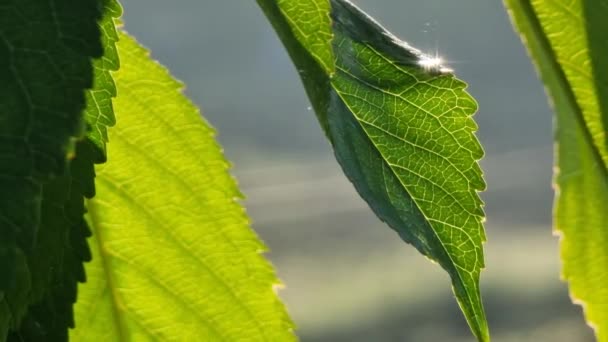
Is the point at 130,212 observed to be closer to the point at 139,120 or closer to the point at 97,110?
the point at 139,120

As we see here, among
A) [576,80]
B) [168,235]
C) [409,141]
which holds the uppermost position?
[576,80]

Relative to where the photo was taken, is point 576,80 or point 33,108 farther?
point 576,80

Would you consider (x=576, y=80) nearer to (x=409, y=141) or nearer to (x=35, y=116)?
(x=409, y=141)

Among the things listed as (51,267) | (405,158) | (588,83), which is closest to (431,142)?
(405,158)

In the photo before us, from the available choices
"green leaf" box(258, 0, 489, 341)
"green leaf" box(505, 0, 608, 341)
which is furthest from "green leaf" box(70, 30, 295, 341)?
"green leaf" box(505, 0, 608, 341)

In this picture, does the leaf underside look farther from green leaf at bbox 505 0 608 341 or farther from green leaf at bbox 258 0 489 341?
green leaf at bbox 505 0 608 341

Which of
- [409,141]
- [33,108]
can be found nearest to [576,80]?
Answer: [409,141]
